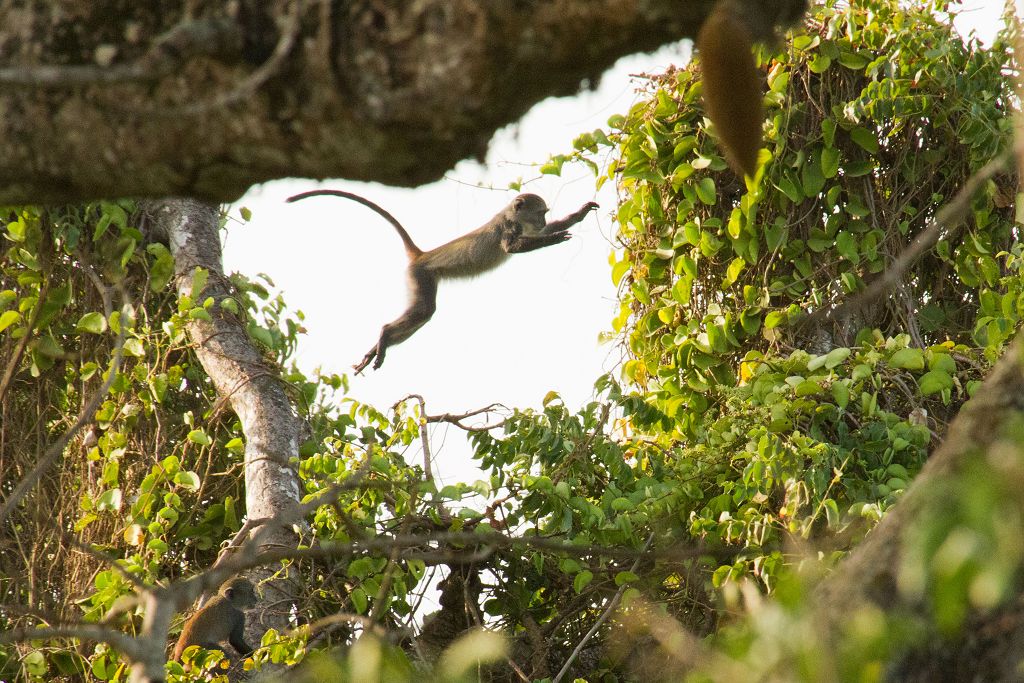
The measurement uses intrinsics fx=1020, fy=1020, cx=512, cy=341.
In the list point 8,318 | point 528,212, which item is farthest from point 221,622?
point 528,212

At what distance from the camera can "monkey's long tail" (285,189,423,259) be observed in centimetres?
510

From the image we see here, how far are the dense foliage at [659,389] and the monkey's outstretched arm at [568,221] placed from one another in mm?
1578

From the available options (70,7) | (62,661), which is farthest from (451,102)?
(62,661)

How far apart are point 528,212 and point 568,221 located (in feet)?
2.91

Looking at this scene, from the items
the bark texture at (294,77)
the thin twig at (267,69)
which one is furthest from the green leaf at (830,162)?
→ the thin twig at (267,69)

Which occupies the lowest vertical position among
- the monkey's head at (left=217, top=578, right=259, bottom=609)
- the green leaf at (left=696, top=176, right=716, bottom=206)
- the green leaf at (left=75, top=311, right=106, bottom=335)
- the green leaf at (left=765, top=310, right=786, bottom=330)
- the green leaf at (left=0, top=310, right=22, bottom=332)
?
the monkey's head at (left=217, top=578, right=259, bottom=609)

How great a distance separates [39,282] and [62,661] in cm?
155

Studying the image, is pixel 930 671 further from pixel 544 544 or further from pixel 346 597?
pixel 346 597

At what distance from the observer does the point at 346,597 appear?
12.3 feet

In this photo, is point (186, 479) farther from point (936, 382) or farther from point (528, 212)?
point (528, 212)

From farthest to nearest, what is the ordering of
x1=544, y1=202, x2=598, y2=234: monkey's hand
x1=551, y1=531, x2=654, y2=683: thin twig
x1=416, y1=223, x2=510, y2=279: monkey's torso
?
1. x1=416, y1=223, x2=510, y2=279: monkey's torso
2. x1=544, y1=202, x2=598, y2=234: monkey's hand
3. x1=551, y1=531, x2=654, y2=683: thin twig

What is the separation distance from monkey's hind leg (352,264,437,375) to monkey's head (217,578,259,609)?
235 cm

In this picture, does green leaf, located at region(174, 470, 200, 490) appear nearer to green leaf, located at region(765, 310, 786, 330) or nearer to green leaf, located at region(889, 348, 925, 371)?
green leaf, located at region(765, 310, 786, 330)

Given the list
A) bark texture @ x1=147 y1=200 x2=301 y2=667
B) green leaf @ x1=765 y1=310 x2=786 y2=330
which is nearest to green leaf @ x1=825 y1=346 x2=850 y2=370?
green leaf @ x1=765 y1=310 x2=786 y2=330
